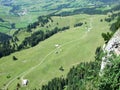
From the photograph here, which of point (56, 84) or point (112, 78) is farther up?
point (112, 78)

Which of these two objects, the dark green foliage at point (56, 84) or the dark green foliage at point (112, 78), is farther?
the dark green foliage at point (56, 84)

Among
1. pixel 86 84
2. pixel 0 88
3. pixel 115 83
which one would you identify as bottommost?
pixel 0 88

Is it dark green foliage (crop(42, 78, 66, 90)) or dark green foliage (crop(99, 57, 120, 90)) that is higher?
dark green foliage (crop(99, 57, 120, 90))

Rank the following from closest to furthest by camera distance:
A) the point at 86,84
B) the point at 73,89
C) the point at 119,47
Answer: the point at 86,84 → the point at 119,47 → the point at 73,89

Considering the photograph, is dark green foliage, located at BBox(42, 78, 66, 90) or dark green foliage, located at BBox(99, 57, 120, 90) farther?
dark green foliage, located at BBox(42, 78, 66, 90)

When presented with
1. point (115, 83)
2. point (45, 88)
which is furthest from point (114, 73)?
point (45, 88)

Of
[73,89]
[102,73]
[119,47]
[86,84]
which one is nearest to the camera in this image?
[102,73]

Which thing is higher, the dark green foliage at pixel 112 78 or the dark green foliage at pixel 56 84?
the dark green foliage at pixel 112 78

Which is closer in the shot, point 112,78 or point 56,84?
point 112,78

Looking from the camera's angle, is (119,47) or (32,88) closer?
(119,47)

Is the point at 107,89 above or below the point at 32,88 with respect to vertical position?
above

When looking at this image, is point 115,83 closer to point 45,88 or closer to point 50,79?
point 45,88
